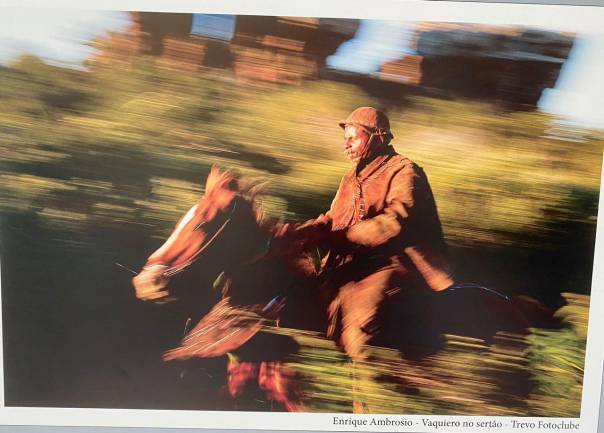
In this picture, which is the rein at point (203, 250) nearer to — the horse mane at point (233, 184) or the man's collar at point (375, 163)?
the horse mane at point (233, 184)

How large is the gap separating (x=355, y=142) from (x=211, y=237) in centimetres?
28

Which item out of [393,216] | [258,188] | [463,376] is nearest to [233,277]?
[258,188]

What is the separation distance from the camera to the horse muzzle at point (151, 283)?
2.75 feet

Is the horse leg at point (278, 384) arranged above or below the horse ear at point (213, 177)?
below

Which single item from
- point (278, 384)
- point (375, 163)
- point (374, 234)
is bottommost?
point (278, 384)

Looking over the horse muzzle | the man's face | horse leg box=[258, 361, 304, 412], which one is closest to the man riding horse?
the man's face

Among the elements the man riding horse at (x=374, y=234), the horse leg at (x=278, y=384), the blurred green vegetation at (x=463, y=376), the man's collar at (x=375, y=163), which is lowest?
the horse leg at (x=278, y=384)

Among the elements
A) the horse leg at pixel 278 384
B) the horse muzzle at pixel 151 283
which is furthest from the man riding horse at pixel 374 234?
the horse muzzle at pixel 151 283

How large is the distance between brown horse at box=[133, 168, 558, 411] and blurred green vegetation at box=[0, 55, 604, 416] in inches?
1.3

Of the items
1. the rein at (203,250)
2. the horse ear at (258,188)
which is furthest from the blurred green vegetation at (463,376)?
the horse ear at (258,188)

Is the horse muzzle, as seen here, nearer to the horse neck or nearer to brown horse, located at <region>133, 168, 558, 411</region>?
brown horse, located at <region>133, 168, 558, 411</region>

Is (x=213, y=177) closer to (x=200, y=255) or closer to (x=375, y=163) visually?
(x=200, y=255)

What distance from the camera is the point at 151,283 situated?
84cm

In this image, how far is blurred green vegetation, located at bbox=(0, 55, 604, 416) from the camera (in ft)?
2.66
